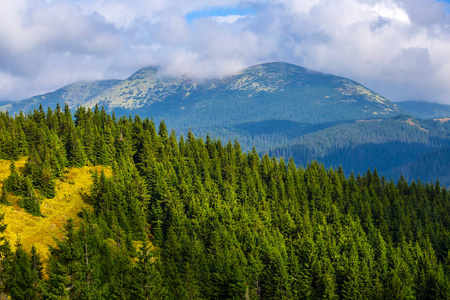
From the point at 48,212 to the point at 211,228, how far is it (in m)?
39.4

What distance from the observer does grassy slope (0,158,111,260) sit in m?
76.9

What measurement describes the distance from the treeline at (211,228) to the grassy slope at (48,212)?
315 centimetres

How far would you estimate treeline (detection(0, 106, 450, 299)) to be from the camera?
6388 centimetres

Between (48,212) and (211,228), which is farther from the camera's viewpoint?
(211,228)

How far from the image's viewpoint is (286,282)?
80.8 metres

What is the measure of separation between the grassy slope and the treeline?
315 centimetres

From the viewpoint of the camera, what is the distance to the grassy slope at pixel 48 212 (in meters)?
76.9

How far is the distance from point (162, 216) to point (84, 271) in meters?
46.9

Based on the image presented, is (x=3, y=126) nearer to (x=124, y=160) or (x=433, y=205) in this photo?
(x=124, y=160)

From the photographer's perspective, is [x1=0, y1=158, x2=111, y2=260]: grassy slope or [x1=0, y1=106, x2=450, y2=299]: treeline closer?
[x1=0, y1=106, x2=450, y2=299]: treeline

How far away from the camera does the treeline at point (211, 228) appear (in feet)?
210

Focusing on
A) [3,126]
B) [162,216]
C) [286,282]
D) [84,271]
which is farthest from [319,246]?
[3,126]

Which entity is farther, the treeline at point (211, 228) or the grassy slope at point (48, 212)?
the grassy slope at point (48, 212)

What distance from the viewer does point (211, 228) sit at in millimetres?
106562
